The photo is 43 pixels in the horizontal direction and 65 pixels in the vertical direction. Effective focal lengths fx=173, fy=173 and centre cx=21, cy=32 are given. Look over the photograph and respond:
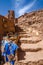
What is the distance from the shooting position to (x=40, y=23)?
19.5 meters

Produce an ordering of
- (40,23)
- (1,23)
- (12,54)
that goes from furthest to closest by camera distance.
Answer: (40,23), (1,23), (12,54)

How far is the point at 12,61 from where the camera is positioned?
27.8 feet

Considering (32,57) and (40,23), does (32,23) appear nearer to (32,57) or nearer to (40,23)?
(40,23)

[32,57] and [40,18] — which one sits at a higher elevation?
[40,18]

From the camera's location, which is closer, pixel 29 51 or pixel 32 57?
pixel 32 57

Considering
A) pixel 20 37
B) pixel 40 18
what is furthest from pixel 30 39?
pixel 40 18

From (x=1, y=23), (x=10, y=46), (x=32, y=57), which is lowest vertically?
(x=32, y=57)

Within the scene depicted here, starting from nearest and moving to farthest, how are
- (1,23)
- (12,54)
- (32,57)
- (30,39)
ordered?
(12,54), (32,57), (30,39), (1,23)

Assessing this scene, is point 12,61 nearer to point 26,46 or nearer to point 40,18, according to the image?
point 26,46

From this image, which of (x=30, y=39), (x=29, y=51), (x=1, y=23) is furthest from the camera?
(x=1, y=23)

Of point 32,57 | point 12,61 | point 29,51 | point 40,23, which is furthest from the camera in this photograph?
point 40,23

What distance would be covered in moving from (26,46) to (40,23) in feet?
28.2

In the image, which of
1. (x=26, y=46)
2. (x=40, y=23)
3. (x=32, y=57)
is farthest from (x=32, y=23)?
(x=32, y=57)

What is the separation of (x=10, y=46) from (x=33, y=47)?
7.02ft
